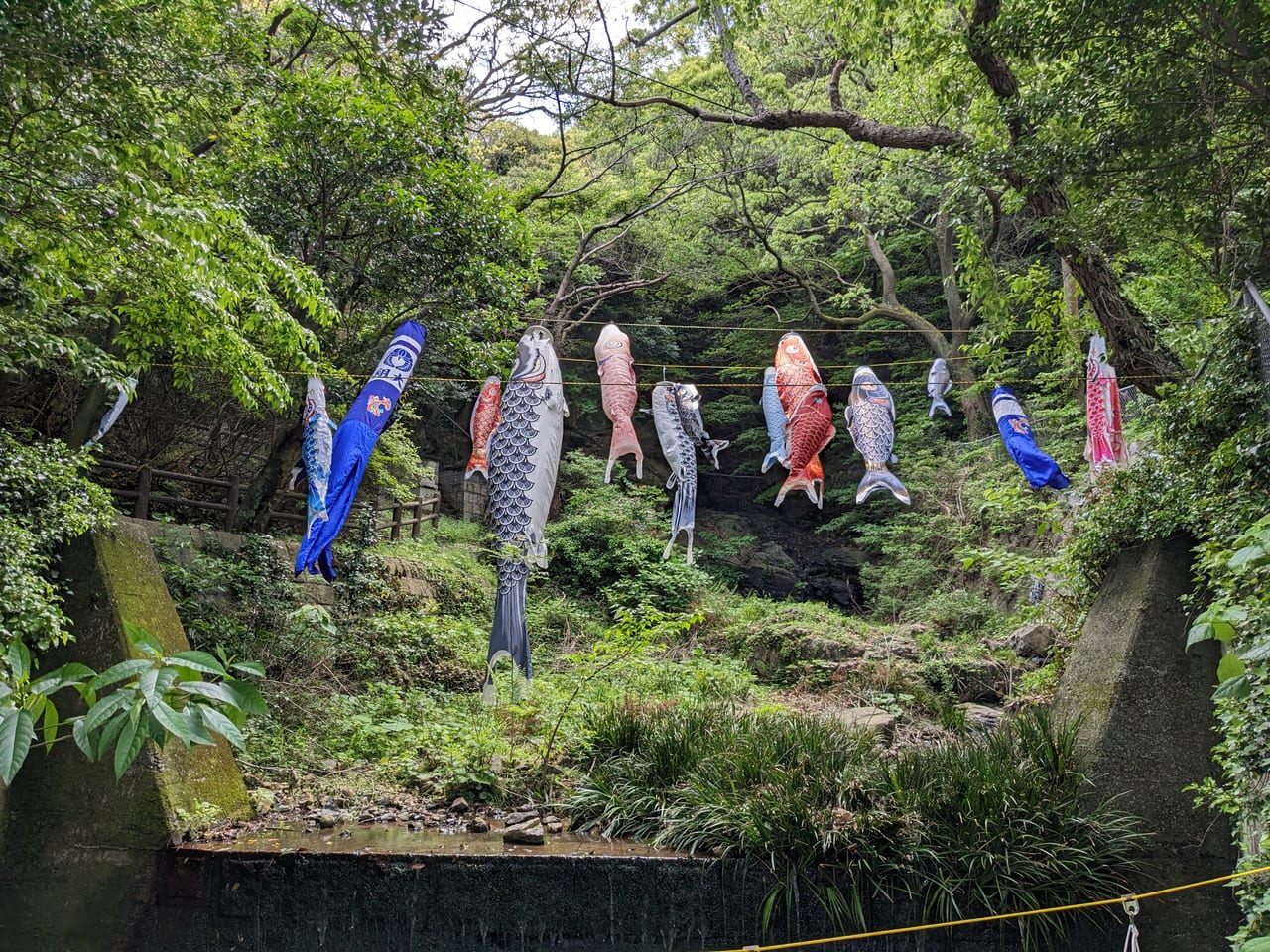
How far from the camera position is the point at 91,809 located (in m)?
5.30

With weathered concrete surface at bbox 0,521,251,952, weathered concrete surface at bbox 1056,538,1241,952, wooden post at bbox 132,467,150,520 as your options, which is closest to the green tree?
weathered concrete surface at bbox 0,521,251,952

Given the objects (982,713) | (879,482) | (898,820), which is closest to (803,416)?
(879,482)

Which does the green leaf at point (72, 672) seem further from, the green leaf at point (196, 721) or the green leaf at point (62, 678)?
the green leaf at point (196, 721)

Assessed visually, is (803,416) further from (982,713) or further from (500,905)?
(500,905)

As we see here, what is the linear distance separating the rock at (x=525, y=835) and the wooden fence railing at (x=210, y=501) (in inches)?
197

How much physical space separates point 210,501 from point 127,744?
930cm

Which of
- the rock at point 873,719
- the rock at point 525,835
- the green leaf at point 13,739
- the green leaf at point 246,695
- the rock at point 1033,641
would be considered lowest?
the rock at point 525,835

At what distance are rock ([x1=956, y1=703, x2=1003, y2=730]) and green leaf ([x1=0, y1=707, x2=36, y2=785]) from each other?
7.82m

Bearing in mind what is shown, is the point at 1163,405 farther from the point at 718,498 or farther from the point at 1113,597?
the point at 718,498

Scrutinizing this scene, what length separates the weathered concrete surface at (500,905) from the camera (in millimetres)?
4492

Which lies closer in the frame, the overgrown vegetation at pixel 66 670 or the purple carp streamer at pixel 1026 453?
the overgrown vegetation at pixel 66 670

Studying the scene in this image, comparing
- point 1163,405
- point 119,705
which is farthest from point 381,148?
point 119,705

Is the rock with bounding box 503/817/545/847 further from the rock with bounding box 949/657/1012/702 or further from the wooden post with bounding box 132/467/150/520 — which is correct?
the rock with bounding box 949/657/1012/702

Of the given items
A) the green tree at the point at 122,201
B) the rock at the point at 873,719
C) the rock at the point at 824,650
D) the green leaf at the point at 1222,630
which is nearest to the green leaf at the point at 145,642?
the green leaf at the point at 1222,630
